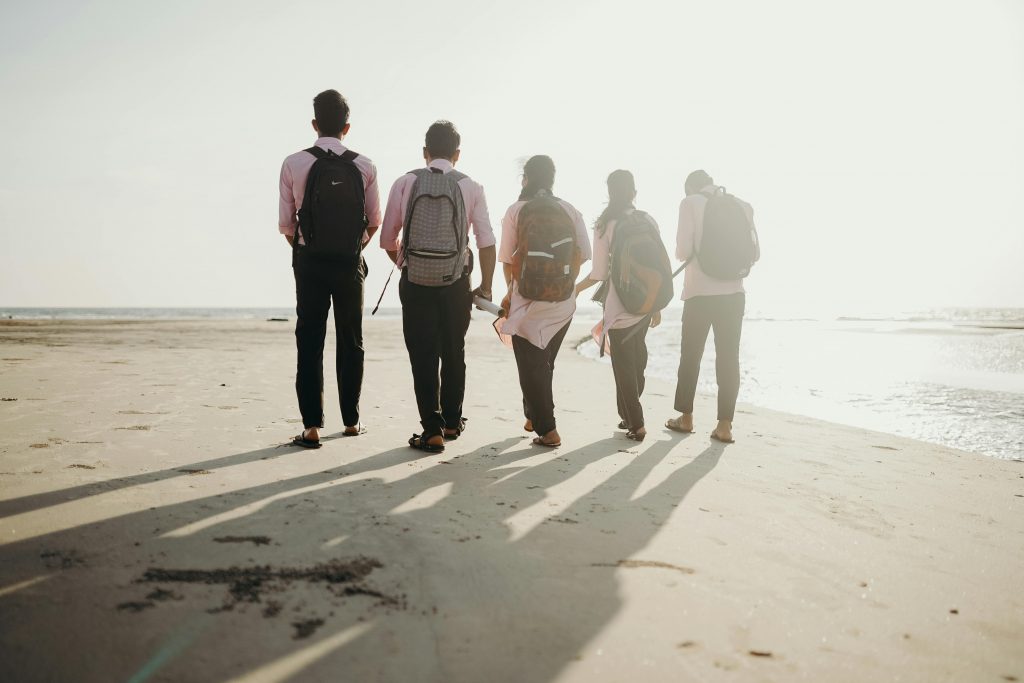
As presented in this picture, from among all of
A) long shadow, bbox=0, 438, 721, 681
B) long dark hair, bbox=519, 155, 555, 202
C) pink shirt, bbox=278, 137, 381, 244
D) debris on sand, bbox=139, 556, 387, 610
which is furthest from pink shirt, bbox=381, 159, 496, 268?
debris on sand, bbox=139, 556, 387, 610

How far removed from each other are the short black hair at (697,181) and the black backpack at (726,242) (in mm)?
242

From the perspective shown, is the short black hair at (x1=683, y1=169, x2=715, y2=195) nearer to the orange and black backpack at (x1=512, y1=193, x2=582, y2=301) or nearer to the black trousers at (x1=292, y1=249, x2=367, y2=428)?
the orange and black backpack at (x1=512, y1=193, x2=582, y2=301)

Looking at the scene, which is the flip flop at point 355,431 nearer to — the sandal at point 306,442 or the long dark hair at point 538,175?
the sandal at point 306,442

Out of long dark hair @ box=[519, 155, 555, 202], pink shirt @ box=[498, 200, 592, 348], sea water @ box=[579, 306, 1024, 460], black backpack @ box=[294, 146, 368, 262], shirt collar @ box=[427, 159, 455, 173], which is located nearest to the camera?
black backpack @ box=[294, 146, 368, 262]

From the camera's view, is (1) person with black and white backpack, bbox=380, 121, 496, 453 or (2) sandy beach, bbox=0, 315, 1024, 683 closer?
(2) sandy beach, bbox=0, 315, 1024, 683

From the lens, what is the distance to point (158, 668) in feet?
4.84

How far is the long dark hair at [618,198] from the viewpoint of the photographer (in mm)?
5078

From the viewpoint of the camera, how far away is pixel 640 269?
16.0 ft

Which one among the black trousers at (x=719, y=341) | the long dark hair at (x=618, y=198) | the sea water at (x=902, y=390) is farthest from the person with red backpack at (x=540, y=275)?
the sea water at (x=902, y=390)

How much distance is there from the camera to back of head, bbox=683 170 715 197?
5.34 meters

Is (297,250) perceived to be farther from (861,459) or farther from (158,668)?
(861,459)

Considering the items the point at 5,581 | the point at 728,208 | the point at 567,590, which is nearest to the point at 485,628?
the point at 567,590

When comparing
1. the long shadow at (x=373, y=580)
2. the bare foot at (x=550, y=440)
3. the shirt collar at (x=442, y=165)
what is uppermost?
the shirt collar at (x=442, y=165)

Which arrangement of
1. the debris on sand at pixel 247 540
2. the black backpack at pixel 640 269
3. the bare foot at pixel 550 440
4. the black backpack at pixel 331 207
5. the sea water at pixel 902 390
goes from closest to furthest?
1. the debris on sand at pixel 247 540
2. the black backpack at pixel 331 207
3. the bare foot at pixel 550 440
4. the black backpack at pixel 640 269
5. the sea water at pixel 902 390
